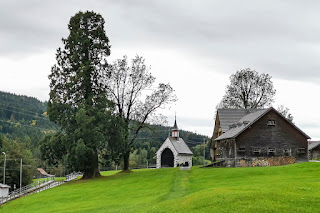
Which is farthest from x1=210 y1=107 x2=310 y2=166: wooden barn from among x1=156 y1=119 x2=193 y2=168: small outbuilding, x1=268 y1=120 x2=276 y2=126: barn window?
x1=156 y1=119 x2=193 y2=168: small outbuilding

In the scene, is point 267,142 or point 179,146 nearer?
point 267,142

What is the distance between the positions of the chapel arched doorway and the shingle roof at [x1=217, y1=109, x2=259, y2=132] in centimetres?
1635

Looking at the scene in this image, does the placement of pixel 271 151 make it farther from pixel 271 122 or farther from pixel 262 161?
pixel 271 122

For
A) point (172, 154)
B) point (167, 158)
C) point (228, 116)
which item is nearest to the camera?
point (228, 116)

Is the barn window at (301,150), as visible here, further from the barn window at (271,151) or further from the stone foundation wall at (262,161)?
the barn window at (271,151)

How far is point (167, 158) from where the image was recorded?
7962 cm

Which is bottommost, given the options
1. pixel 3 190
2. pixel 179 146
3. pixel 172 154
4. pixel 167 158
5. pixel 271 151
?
pixel 3 190

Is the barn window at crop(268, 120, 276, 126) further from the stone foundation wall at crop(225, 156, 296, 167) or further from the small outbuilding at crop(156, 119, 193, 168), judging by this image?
the small outbuilding at crop(156, 119, 193, 168)

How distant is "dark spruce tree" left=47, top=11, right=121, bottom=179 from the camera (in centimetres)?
4934

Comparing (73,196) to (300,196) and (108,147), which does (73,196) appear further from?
(300,196)

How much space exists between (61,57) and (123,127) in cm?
1232

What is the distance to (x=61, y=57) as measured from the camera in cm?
5478

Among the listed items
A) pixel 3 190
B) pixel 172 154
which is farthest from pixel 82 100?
pixel 172 154

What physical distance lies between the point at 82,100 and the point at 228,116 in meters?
25.6
